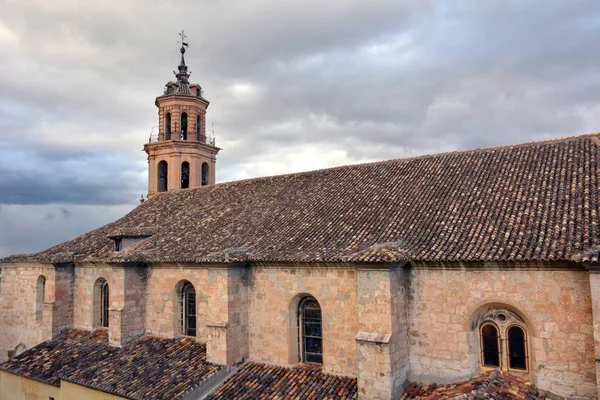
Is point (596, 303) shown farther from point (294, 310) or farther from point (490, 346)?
point (294, 310)

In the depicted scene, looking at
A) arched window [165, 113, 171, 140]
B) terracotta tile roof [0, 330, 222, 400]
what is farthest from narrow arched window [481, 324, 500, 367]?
arched window [165, 113, 171, 140]

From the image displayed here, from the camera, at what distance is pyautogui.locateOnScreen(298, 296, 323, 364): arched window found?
14.0 meters

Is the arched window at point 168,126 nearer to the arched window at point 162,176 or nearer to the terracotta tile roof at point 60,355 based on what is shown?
the arched window at point 162,176

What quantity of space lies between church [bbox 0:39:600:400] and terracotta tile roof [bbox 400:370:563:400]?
0.73 ft

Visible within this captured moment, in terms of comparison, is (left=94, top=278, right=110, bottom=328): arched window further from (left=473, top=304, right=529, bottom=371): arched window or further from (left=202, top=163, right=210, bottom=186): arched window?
(left=473, top=304, right=529, bottom=371): arched window

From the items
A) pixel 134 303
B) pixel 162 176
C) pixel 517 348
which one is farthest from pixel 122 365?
pixel 162 176

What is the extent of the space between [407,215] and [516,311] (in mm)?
4208

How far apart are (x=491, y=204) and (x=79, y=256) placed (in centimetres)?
1731

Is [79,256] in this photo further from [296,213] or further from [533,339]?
[533,339]

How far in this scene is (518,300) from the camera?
10898 mm

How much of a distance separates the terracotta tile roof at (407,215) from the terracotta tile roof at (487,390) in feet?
9.34

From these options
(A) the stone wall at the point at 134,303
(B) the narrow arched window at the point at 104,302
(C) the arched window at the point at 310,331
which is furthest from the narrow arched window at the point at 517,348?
(B) the narrow arched window at the point at 104,302

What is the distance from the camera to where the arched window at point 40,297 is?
21844 millimetres

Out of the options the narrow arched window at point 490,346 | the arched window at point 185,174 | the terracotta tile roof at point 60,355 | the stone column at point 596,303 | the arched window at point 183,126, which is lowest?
the terracotta tile roof at point 60,355
